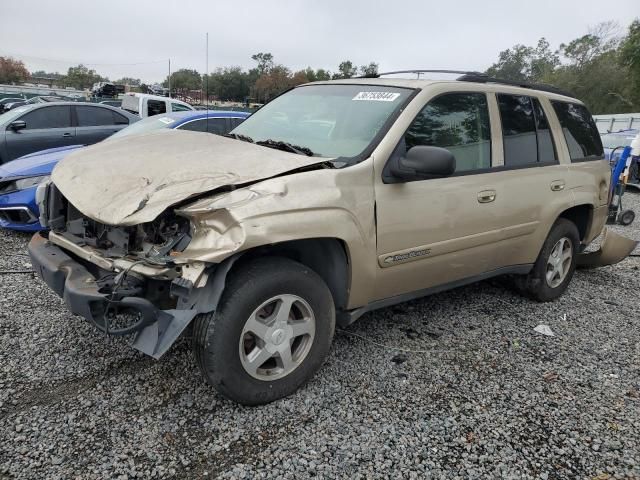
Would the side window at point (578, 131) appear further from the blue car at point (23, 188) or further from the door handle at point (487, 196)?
the blue car at point (23, 188)

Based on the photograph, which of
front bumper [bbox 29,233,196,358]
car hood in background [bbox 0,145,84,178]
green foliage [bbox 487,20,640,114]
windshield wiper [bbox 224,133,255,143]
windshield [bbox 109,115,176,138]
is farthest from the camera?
green foliage [bbox 487,20,640,114]

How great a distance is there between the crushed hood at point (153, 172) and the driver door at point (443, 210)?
23.5 inches

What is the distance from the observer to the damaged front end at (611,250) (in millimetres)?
5102

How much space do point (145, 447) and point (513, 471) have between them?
1755 mm

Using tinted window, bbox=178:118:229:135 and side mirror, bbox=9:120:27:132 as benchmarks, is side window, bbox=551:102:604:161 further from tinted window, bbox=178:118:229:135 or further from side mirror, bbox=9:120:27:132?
side mirror, bbox=9:120:27:132

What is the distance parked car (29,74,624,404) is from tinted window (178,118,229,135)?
3.10 meters

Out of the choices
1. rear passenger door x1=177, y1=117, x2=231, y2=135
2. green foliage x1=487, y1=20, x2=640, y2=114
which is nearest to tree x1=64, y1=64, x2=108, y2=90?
green foliage x1=487, y1=20, x2=640, y2=114

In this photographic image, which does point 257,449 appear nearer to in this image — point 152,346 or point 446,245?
point 152,346

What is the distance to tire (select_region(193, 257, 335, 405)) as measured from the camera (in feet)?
7.80

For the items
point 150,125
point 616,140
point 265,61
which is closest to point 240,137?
point 150,125

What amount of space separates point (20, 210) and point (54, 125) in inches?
Answer: 166

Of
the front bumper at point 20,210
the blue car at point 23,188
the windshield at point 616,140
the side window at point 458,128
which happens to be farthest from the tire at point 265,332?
the windshield at point 616,140

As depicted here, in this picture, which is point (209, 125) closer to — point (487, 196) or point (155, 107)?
point (155, 107)

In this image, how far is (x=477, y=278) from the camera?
3.78 m
